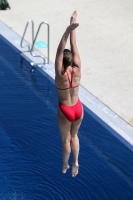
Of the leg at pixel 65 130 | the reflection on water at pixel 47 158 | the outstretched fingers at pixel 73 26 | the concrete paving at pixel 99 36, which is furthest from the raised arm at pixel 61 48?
the concrete paving at pixel 99 36

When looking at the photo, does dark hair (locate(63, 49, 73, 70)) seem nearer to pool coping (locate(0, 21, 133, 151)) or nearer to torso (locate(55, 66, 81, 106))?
torso (locate(55, 66, 81, 106))

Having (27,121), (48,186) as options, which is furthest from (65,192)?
(27,121)

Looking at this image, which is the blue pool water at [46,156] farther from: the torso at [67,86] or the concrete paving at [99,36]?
the torso at [67,86]

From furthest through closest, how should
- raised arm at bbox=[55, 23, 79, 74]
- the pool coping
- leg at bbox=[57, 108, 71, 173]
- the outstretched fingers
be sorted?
the pool coping → leg at bbox=[57, 108, 71, 173] → raised arm at bbox=[55, 23, 79, 74] → the outstretched fingers

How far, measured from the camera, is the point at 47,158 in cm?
876

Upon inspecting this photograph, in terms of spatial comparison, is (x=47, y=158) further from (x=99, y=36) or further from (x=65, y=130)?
(x=99, y=36)

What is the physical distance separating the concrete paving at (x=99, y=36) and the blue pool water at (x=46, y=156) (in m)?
1.01

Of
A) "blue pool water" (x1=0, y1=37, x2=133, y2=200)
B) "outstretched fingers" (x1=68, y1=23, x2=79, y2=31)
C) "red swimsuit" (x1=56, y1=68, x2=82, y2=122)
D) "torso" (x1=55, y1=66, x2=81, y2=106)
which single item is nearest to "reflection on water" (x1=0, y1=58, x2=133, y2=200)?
"blue pool water" (x1=0, y1=37, x2=133, y2=200)

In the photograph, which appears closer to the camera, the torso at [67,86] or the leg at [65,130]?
the torso at [67,86]

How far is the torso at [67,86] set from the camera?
6.25 metres

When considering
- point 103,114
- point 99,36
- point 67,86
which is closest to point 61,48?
point 67,86

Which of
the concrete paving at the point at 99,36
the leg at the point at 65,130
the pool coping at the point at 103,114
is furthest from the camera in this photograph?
the concrete paving at the point at 99,36

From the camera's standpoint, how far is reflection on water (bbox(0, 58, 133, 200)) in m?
7.98

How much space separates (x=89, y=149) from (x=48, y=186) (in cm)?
128
